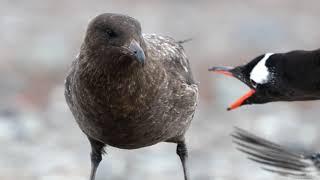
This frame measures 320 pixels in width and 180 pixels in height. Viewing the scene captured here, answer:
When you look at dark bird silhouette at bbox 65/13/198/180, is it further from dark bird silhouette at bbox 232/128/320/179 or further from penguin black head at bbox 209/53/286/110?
penguin black head at bbox 209/53/286/110

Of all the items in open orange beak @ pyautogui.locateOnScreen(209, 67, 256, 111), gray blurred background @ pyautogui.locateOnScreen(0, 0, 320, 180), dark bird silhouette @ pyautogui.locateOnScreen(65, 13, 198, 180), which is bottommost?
gray blurred background @ pyautogui.locateOnScreen(0, 0, 320, 180)

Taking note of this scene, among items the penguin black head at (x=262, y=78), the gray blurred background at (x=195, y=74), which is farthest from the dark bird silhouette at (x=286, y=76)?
the gray blurred background at (x=195, y=74)

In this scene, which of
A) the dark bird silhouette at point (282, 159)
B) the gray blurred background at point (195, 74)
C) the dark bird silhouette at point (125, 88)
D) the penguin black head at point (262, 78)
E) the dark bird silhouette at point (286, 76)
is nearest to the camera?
the dark bird silhouette at point (125, 88)

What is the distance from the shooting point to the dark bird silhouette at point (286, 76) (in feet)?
34.0

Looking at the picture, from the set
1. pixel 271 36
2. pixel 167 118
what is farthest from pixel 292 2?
pixel 167 118

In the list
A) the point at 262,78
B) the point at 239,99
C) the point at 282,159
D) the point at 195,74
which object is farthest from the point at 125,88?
the point at 195,74

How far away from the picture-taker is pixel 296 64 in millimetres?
10391

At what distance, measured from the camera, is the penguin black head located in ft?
34.4

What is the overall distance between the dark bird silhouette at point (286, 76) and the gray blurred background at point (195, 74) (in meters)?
1.53

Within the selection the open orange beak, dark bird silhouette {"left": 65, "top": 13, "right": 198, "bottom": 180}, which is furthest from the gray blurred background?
dark bird silhouette {"left": 65, "top": 13, "right": 198, "bottom": 180}

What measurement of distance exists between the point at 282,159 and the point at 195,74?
589 cm

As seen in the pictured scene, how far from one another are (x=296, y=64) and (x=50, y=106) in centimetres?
534

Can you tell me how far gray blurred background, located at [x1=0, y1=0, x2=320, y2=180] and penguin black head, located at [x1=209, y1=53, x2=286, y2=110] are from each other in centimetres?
138

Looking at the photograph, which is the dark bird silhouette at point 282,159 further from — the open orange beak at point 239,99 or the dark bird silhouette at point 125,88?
the dark bird silhouette at point 125,88
